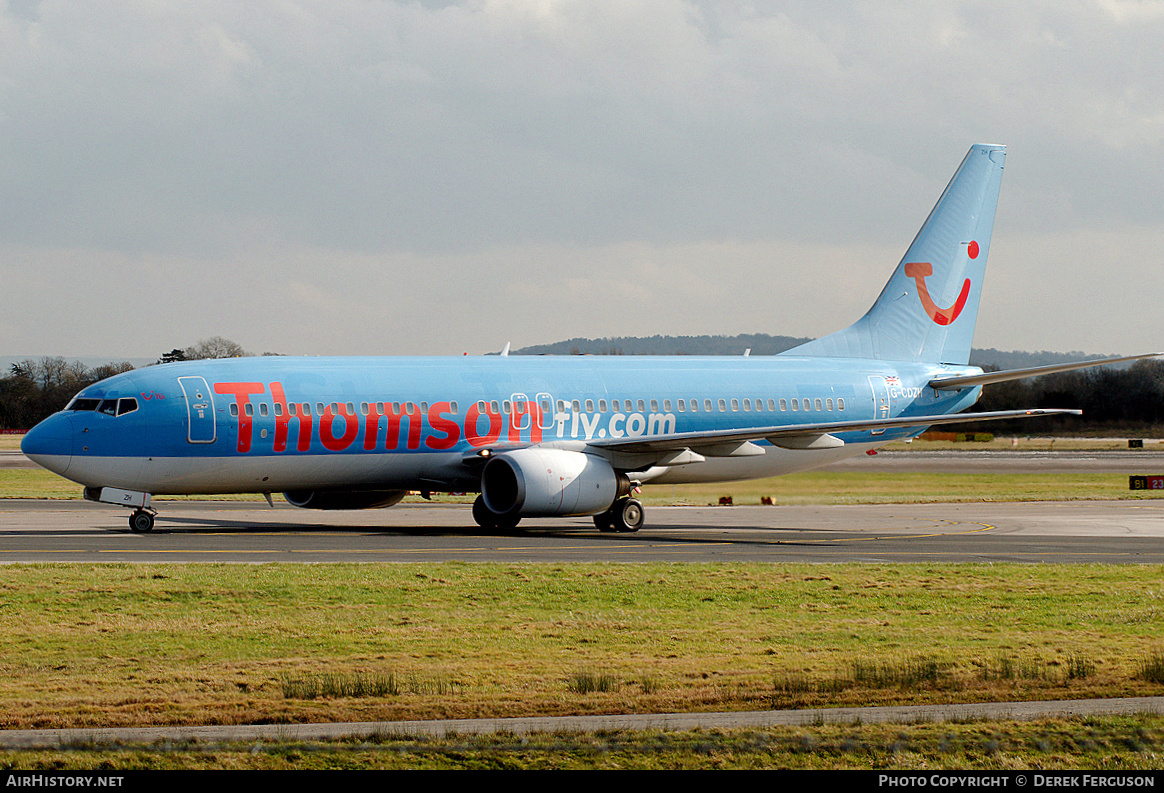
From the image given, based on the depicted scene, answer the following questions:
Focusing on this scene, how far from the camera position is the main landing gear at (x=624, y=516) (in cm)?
3809

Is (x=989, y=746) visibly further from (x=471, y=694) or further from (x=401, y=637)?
(x=401, y=637)

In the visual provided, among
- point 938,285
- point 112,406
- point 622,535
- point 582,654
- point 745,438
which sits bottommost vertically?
point 582,654

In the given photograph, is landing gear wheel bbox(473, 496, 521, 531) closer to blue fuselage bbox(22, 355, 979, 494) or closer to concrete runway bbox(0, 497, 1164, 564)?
concrete runway bbox(0, 497, 1164, 564)

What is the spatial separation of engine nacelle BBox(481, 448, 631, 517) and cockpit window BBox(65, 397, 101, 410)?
9.82m

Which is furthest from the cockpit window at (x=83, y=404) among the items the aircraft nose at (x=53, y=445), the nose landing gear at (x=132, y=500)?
the nose landing gear at (x=132, y=500)

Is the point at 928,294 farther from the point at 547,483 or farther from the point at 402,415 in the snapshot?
the point at 402,415

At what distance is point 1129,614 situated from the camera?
20453 millimetres

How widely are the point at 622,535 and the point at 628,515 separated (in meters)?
1.48

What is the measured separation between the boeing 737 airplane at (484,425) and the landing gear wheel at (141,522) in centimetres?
4

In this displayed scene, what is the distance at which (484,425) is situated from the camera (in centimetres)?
3828

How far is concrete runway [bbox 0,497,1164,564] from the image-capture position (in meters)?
29.0

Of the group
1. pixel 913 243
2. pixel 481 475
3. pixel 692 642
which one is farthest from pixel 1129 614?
pixel 913 243

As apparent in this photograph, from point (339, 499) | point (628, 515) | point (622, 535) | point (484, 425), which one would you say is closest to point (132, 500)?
point (339, 499)

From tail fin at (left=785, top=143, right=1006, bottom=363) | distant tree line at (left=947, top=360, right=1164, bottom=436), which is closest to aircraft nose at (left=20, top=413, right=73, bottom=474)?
tail fin at (left=785, top=143, right=1006, bottom=363)
